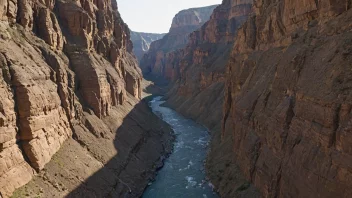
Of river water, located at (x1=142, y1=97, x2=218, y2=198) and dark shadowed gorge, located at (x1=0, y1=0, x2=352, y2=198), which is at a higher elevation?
dark shadowed gorge, located at (x1=0, y1=0, x2=352, y2=198)

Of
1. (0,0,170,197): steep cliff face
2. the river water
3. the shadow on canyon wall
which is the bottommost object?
the river water

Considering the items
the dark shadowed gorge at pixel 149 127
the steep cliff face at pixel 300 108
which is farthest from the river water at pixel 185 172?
the steep cliff face at pixel 300 108

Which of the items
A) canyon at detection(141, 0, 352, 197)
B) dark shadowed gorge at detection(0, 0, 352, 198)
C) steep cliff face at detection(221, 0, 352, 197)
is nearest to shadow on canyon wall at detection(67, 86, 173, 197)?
dark shadowed gorge at detection(0, 0, 352, 198)

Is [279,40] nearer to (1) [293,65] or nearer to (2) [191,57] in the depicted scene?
(1) [293,65]

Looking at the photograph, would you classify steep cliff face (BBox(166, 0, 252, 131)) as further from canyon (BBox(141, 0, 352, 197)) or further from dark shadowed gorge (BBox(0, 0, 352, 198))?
canyon (BBox(141, 0, 352, 197))

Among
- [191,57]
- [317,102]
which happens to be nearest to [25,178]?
[317,102]

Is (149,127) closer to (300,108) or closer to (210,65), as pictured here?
(300,108)

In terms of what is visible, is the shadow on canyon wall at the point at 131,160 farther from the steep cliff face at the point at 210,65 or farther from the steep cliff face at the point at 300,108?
the steep cliff face at the point at 210,65
